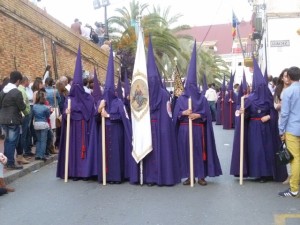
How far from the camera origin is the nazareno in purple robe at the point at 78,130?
9.62 metres

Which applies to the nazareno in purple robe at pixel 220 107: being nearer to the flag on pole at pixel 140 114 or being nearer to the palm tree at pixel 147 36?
the palm tree at pixel 147 36

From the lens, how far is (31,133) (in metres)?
11.8

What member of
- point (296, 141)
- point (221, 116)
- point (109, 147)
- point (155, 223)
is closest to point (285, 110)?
point (296, 141)

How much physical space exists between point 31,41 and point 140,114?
391 inches

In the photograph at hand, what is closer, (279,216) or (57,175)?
(279,216)

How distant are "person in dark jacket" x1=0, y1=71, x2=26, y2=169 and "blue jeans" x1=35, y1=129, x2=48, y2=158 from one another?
141 cm

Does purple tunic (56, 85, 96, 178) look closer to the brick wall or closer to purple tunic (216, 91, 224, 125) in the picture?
the brick wall

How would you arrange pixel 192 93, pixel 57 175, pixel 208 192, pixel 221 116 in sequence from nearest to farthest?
pixel 208 192 < pixel 192 93 < pixel 57 175 < pixel 221 116

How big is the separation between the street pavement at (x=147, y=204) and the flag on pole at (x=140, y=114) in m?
0.65

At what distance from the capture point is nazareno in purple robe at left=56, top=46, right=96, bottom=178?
9.62 metres

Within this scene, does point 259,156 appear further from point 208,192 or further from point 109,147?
point 109,147

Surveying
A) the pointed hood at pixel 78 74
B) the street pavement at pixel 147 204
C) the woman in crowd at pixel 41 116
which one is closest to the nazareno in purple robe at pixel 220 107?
the woman in crowd at pixel 41 116

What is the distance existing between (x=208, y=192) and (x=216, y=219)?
1.67 metres


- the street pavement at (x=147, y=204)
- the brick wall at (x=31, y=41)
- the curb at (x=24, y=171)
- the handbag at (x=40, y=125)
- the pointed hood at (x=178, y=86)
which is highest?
the brick wall at (x=31, y=41)
